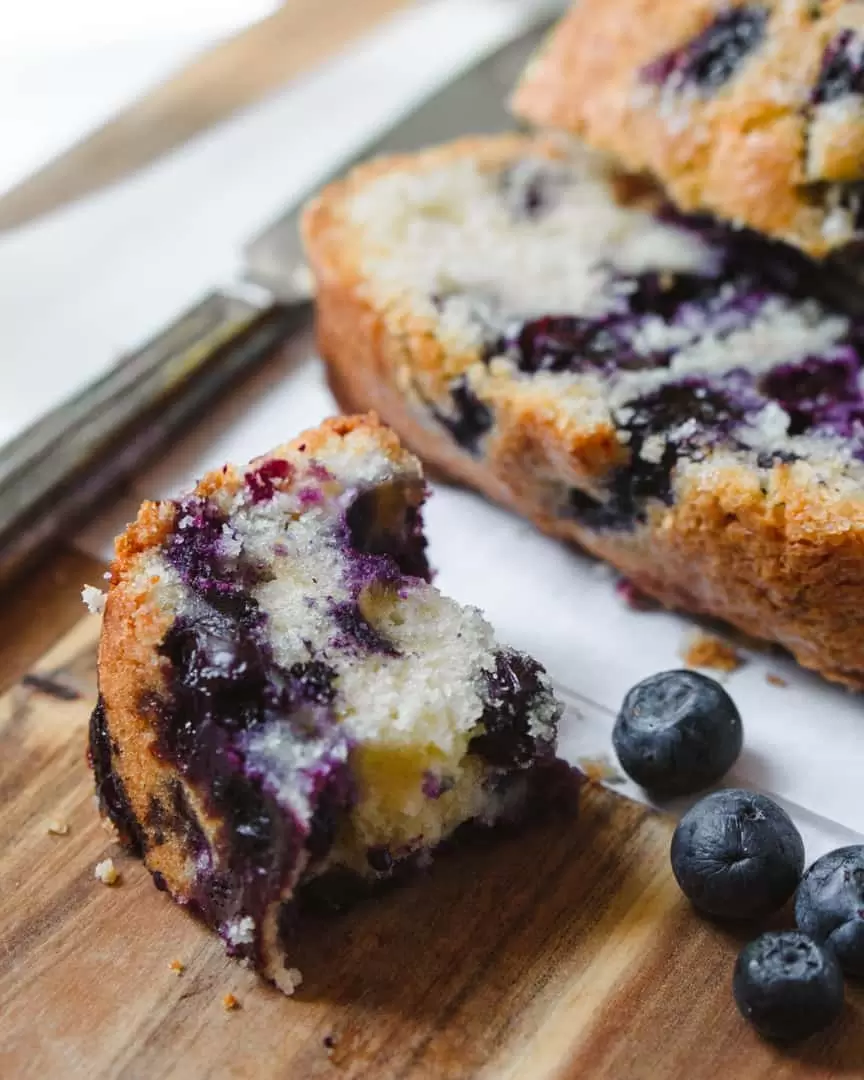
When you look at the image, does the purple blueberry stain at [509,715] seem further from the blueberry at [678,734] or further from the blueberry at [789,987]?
the blueberry at [789,987]

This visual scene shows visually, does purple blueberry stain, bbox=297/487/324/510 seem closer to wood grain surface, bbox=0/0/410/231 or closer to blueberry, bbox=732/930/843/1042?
blueberry, bbox=732/930/843/1042

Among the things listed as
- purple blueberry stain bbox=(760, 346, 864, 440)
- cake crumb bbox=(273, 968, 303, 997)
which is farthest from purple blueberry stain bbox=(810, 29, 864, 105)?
cake crumb bbox=(273, 968, 303, 997)

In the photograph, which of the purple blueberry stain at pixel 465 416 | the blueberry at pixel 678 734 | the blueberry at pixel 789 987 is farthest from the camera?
the purple blueberry stain at pixel 465 416

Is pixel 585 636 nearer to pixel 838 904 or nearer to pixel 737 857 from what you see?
pixel 737 857

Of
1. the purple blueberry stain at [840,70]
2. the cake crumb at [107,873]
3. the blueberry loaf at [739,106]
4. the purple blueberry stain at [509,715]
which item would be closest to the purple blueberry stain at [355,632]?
the purple blueberry stain at [509,715]

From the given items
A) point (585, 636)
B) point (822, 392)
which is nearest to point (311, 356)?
point (585, 636)
